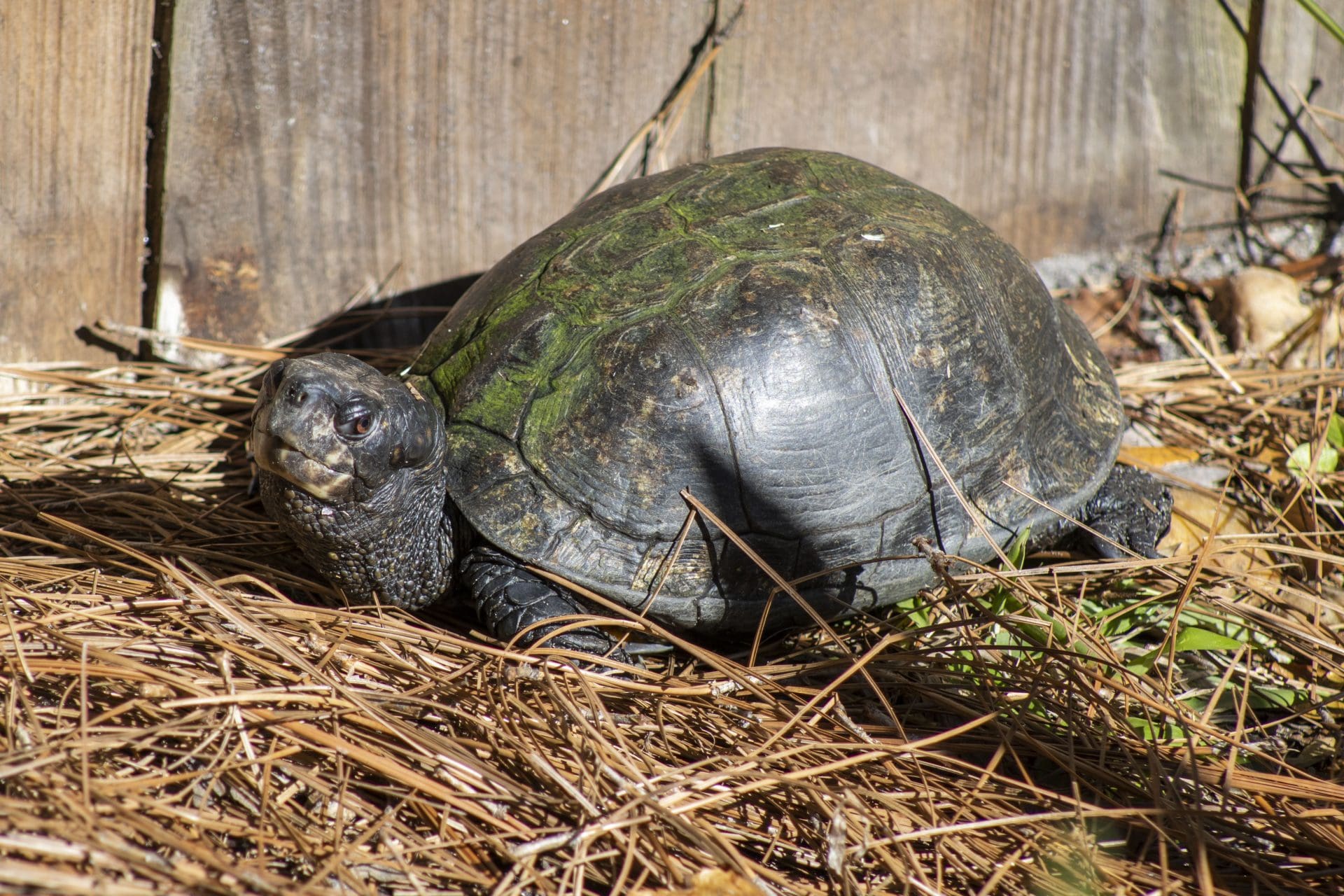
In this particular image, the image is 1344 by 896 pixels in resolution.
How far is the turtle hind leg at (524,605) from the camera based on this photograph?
208cm

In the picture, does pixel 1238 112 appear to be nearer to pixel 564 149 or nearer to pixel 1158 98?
pixel 1158 98

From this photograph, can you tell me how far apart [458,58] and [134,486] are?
155cm

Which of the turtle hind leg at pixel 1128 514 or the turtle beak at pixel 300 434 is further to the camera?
the turtle hind leg at pixel 1128 514

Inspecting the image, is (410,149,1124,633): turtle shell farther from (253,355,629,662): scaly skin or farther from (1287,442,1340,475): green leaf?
(1287,442,1340,475): green leaf

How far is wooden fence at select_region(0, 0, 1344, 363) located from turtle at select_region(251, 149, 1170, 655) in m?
0.74

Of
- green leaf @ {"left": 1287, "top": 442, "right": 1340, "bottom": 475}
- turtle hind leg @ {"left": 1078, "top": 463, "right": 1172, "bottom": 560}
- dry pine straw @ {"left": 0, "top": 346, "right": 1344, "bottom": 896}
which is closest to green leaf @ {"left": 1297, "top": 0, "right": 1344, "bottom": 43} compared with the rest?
green leaf @ {"left": 1287, "top": 442, "right": 1340, "bottom": 475}

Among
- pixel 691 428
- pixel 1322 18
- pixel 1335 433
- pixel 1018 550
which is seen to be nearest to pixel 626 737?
pixel 691 428

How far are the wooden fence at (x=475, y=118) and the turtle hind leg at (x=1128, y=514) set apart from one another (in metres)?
1.34

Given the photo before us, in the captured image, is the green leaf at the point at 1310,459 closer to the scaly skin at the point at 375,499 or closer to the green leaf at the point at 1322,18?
the green leaf at the point at 1322,18

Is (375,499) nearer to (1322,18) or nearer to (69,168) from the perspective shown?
(69,168)

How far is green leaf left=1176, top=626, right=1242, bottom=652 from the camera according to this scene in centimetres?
221

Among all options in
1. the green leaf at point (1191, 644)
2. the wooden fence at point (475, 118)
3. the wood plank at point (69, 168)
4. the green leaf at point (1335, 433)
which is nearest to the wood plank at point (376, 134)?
the wooden fence at point (475, 118)

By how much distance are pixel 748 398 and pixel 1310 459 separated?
194 cm

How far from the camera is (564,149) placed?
3.03m
